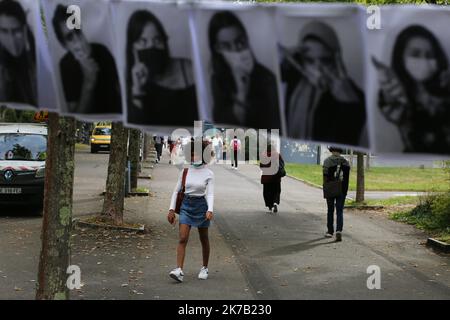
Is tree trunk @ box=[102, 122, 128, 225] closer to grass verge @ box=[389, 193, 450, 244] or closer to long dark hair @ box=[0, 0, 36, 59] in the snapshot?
grass verge @ box=[389, 193, 450, 244]

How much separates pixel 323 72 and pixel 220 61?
0.69 meters

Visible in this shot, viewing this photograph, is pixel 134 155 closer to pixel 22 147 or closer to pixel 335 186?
pixel 22 147

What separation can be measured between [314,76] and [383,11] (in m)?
0.59

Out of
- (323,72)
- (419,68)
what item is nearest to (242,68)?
(323,72)

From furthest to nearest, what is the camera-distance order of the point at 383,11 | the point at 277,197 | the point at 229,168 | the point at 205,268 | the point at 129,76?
the point at 229,168 → the point at 277,197 → the point at 205,268 → the point at 129,76 → the point at 383,11

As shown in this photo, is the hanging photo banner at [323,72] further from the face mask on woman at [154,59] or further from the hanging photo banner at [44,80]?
the hanging photo banner at [44,80]

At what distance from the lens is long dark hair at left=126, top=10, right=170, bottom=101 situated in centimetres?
453

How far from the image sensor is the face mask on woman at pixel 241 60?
4410mm

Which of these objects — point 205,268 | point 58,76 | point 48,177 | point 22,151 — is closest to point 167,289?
point 205,268

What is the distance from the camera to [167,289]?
27.0 ft

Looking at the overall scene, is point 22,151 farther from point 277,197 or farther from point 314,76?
point 314,76

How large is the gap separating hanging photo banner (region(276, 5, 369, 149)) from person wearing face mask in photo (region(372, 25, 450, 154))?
0.18 m

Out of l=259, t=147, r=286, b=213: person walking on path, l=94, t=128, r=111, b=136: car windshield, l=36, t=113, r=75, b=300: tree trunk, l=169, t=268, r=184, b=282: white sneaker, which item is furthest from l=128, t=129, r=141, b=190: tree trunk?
l=94, t=128, r=111, b=136: car windshield

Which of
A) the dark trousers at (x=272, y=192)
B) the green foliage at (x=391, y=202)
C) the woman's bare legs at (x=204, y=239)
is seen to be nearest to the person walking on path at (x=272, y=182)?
the dark trousers at (x=272, y=192)
